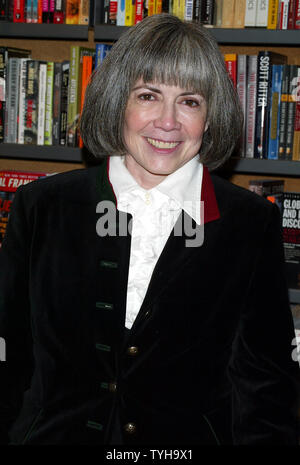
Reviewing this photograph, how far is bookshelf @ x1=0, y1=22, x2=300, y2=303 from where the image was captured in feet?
5.60

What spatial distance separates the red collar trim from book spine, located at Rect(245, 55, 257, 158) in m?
0.53

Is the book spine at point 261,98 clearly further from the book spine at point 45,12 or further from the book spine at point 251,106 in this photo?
the book spine at point 45,12

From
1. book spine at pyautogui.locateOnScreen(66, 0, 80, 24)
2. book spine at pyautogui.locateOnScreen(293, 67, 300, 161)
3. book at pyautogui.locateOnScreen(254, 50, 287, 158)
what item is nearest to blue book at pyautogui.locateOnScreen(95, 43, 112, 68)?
book spine at pyautogui.locateOnScreen(66, 0, 80, 24)

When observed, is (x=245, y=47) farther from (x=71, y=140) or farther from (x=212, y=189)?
(x=212, y=189)

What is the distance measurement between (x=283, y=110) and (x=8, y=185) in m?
0.95

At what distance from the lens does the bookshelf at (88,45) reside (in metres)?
1.71

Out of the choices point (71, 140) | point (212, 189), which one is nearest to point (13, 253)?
point (212, 189)

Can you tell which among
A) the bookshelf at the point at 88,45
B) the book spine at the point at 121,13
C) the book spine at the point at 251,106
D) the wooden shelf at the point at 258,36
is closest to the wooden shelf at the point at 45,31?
the bookshelf at the point at 88,45

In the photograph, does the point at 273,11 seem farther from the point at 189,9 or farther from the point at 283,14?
the point at 189,9

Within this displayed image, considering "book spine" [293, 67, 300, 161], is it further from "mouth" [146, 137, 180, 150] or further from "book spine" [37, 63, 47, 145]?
"book spine" [37, 63, 47, 145]

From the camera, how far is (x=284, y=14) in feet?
5.58

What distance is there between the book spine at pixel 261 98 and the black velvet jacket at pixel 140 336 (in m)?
0.60

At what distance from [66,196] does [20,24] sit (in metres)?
0.92

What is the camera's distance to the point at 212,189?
1.28 m
